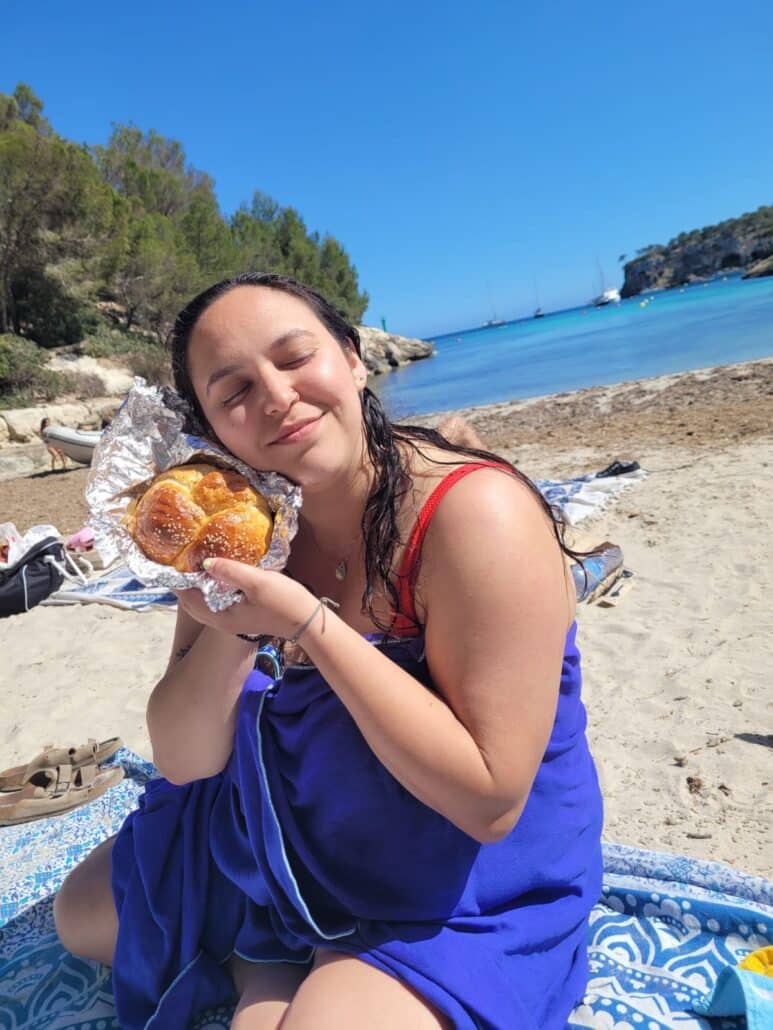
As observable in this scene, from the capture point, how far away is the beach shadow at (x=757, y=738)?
121 inches

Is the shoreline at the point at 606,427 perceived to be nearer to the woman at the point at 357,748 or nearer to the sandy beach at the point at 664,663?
the sandy beach at the point at 664,663

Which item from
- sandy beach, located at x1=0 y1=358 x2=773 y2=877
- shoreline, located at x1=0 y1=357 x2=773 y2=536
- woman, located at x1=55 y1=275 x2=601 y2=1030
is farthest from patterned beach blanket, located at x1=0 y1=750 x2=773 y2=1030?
shoreline, located at x1=0 y1=357 x2=773 y2=536

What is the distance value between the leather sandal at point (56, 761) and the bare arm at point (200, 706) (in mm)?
1713

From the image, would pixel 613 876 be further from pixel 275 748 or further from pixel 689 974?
pixel 275 748

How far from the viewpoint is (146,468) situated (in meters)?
1.97

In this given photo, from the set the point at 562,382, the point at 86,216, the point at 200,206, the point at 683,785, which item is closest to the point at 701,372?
the point at 562,382

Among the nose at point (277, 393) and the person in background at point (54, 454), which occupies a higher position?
→ the nose at point (277, 393)

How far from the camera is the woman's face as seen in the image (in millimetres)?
1639

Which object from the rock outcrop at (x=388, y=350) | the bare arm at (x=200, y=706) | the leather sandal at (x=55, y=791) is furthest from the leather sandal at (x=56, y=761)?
the rock outcrop at (x=388, y=350)

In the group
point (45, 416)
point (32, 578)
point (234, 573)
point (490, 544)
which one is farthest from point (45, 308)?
point (490, 544)

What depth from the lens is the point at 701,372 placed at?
15.2 m

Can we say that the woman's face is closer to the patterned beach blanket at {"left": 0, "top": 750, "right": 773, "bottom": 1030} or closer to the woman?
the woman

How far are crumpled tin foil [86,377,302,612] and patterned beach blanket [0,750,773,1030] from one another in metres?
1.24

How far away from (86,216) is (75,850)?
28.2 meters
